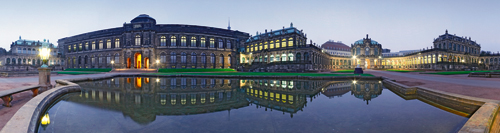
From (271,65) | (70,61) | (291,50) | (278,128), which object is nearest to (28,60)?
(70,61)

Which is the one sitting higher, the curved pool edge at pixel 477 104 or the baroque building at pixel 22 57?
the baroque building at pixel 22 57

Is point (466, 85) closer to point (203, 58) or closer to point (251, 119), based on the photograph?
point (251, 119)

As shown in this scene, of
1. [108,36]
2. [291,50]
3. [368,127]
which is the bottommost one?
[368,127]

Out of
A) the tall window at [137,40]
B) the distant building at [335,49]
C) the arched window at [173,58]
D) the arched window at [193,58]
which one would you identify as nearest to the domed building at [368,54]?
the distant building at [335,49]

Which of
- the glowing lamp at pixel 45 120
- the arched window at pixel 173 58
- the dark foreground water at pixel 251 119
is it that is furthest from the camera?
the arched window at pixel 173 58

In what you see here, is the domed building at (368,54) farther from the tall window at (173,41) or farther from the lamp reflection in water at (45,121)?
the lamp reflection in water at (45,121)

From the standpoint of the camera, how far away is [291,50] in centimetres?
4609

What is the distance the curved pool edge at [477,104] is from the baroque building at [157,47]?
4580cm

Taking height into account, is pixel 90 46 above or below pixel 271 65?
above

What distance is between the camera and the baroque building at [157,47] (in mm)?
48875

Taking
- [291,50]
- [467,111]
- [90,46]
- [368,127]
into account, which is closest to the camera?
[368,127]

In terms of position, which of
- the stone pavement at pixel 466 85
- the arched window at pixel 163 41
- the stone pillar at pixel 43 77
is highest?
the arched window at pixel 163 41

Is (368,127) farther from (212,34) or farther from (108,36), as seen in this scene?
(108,36)

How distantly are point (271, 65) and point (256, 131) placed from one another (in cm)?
4188
